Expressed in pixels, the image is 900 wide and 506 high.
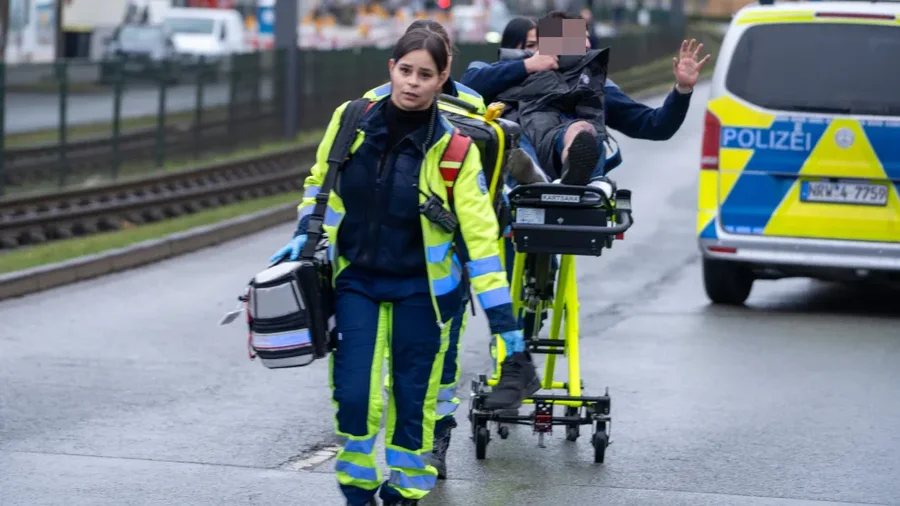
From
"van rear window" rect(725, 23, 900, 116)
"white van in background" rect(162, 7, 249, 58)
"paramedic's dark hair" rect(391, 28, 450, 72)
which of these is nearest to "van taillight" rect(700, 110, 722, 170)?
"van rear window" rect(725, 23, 900, 116)

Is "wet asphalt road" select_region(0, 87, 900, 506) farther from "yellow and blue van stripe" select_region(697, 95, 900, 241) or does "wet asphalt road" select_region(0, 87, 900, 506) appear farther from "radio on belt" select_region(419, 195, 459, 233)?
"radio on belt" select_region(419, 195, 459, 233)

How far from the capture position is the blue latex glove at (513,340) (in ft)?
19.1

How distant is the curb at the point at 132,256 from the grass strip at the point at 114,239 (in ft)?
0.67

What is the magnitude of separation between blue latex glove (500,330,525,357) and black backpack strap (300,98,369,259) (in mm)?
681

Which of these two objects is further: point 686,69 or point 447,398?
point 686,69

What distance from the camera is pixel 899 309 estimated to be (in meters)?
12.9

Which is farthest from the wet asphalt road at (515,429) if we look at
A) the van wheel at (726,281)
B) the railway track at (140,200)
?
the railway track at (140,200)

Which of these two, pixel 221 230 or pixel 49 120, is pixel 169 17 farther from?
pixel 221 230

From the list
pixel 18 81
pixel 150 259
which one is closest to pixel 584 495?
pixel 150 259

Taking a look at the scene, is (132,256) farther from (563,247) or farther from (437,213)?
(437,213)

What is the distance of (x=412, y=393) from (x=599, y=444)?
1566 millimetres

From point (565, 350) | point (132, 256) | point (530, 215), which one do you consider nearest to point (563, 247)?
point (530, 215)

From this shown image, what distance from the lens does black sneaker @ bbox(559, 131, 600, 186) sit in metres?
7.22

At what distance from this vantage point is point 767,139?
1185 cm
